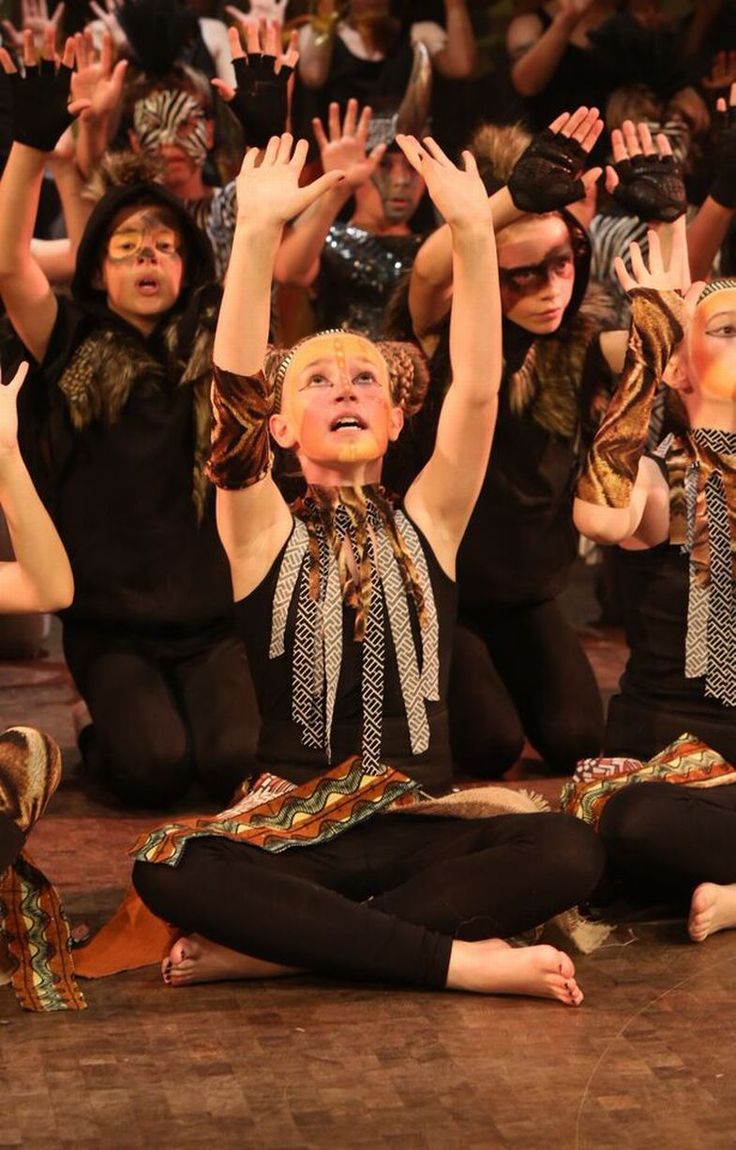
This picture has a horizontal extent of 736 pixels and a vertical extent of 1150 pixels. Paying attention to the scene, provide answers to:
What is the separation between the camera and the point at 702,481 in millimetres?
3100

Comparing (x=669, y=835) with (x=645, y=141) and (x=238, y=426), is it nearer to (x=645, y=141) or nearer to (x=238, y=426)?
(x=238, y=426)

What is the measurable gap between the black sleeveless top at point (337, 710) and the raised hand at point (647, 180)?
77cm

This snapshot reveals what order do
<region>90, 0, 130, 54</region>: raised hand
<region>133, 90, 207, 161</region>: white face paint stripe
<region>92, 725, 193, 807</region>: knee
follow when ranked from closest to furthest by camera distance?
<region>92, 725, 193, 807</region>: knee → <region>133, 90, 207, 161</region>: white face paint stripe → <region>90, 0, 130, 54</region>: raised hand

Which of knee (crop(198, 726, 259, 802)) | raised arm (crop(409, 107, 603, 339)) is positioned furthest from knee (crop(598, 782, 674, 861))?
raised arm (crop(409, 107, 603, 339))

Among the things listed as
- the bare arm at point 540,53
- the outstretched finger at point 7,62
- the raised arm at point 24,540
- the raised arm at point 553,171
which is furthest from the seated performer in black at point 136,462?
the bare arm at point 540,53

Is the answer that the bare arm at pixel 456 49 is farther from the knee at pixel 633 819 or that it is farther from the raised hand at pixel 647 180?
the knee at pixel 633 819

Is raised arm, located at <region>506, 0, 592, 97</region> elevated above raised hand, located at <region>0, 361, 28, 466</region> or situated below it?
above

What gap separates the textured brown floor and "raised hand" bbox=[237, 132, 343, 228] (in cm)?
106

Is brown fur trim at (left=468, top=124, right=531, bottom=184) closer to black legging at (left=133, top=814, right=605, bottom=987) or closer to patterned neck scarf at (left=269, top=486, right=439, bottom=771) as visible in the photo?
patterned neck scarf at (left=269, top=486, right=439, bottom=771)

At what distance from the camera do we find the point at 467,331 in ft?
9.46

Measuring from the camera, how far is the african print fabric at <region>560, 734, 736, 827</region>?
9.84 feet

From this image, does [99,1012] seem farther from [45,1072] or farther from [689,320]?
[689,320]

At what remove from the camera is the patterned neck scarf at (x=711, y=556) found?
121 inches

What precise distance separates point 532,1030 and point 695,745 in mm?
646
